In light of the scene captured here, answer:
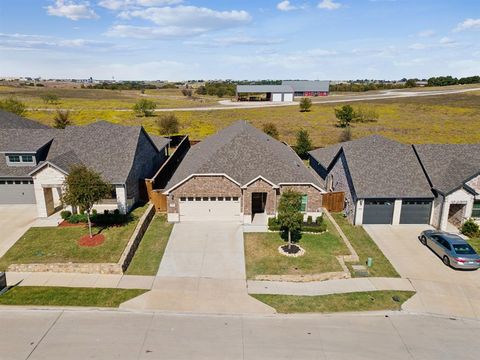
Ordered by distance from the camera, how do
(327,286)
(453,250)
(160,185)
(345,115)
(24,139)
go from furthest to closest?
(345,115), (160,185), (24,139), (453,250), (327,286)

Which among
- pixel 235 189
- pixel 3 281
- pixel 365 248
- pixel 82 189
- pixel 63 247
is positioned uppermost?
pixel 82 189

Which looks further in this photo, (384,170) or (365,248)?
(384,170)

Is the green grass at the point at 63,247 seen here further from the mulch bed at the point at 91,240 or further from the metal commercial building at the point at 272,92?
the metal commercial building at the point at 272,92

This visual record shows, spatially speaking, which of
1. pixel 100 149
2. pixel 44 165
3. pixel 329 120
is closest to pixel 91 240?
pixel 44 165

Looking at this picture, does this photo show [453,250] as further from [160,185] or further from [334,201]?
[160,185]

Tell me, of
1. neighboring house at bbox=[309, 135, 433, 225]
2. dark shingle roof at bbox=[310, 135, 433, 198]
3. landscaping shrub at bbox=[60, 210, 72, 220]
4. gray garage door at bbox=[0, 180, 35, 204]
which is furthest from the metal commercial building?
landscaping shrub at bbox=[60, 210, 72, 220]

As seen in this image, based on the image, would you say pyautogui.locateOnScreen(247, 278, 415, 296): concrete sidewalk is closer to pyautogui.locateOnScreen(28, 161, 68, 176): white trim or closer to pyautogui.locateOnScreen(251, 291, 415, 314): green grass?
pyautogui.locateOnScreen(251, 291, 415, 314): green grass

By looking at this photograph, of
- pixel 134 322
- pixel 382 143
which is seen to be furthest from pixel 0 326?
pixel 382 143
